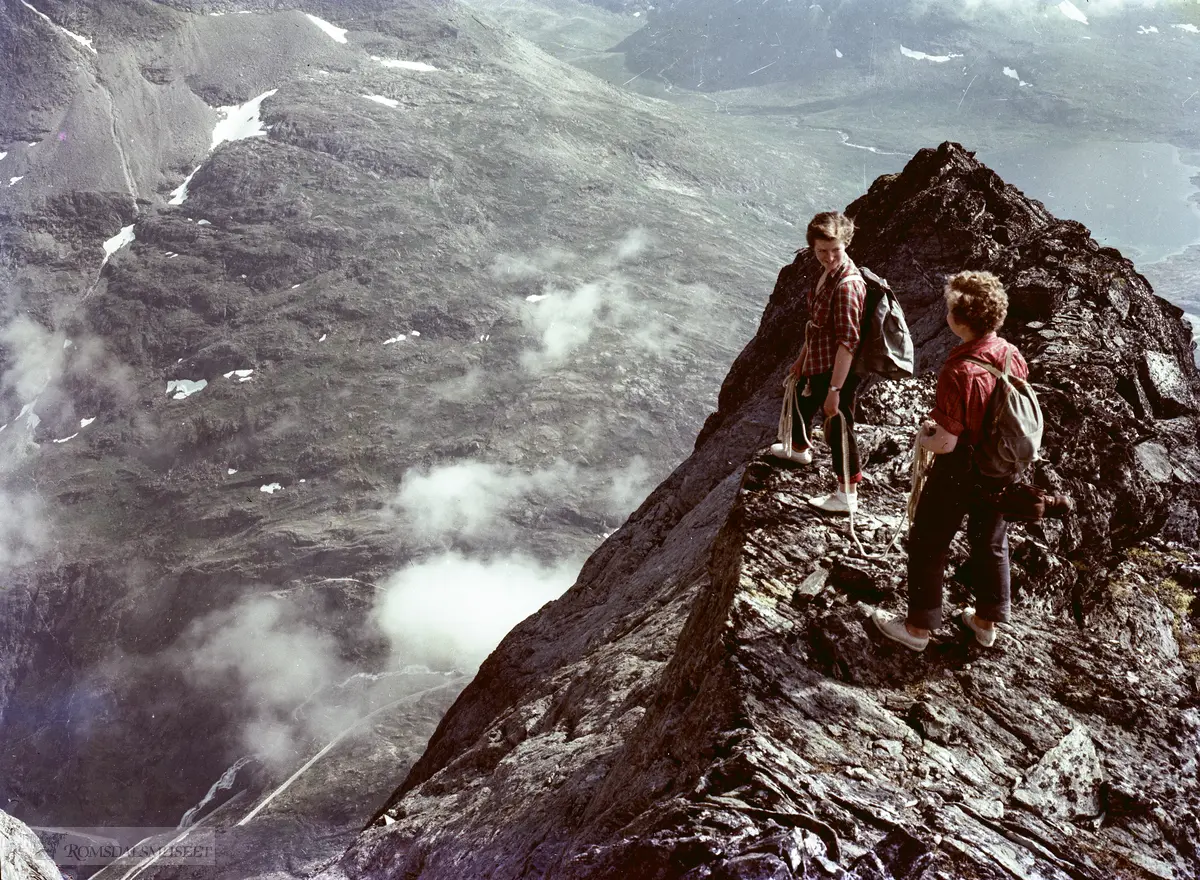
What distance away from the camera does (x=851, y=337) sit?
27.8ft

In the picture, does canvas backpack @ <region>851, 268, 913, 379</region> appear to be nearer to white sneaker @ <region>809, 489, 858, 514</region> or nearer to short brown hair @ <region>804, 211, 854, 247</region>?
short brown hair @ <region>804, 211, 854, 247</region>

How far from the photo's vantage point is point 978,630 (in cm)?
777

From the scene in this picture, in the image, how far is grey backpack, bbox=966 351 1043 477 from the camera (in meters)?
6.72

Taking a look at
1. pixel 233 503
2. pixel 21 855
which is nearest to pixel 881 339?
pixel 21 855

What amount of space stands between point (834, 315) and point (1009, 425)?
7.64 feet

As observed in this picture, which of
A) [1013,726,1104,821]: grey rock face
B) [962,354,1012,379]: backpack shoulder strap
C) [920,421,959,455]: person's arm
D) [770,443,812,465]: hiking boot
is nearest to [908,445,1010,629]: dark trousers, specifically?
[920,421,959,455]: person's arm

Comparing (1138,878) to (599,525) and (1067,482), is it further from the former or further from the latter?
(599,525)

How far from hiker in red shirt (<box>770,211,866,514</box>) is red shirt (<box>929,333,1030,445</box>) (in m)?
1.68

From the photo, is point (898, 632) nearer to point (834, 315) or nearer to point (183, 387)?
point (834, 315)

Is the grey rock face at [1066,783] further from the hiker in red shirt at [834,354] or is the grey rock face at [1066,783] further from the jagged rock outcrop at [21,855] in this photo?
the jagged rock outcrop at [21,855]

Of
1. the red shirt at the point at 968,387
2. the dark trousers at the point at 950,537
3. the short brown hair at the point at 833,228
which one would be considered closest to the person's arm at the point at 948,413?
the red shirt at the point at 968,387

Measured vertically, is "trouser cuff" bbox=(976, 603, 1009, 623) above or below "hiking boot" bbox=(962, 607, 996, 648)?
above

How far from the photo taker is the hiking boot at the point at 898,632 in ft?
25.1

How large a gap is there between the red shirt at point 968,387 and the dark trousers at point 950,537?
0.30m
